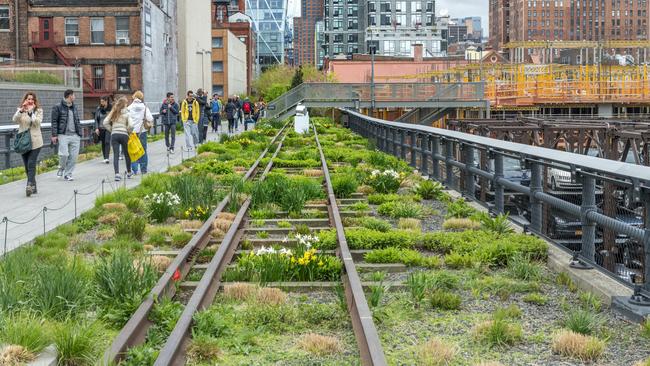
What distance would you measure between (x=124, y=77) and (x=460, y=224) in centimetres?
4854

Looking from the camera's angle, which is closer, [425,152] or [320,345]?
[320,345]

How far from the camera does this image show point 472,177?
594 inches

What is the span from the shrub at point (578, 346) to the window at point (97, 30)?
2139 inches

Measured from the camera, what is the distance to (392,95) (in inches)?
2179

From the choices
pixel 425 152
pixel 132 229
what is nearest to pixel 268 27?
pixel 425 152

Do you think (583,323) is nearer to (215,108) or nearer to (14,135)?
(14,135)

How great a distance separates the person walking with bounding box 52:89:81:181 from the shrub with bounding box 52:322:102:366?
13419mm

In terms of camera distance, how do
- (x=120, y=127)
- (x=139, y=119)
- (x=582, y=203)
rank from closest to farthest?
(x=582, y=203)
(x=120, y=127)
(x=139, y=119)

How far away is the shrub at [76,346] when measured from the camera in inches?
229

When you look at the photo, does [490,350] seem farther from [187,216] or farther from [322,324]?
[187,216]

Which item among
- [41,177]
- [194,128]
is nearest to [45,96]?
[194,128]

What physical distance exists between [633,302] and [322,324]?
2453 millimetres

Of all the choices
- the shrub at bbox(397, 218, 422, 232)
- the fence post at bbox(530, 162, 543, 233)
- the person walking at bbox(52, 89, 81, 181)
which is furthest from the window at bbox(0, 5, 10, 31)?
the fence post at bbox(530, 162, 543, 233)

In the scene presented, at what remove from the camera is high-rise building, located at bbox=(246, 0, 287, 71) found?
178750 mm
